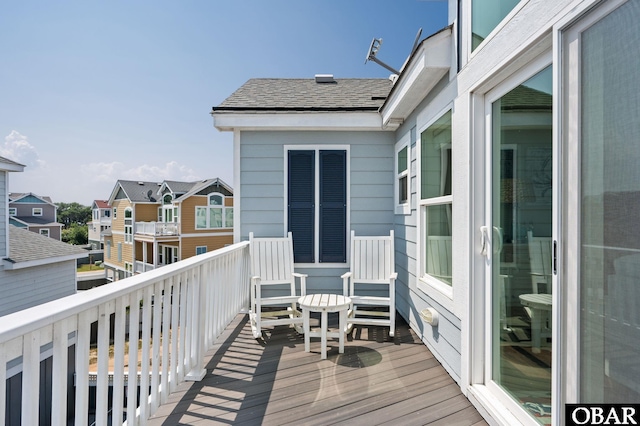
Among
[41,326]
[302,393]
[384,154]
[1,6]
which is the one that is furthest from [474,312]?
[1,6]

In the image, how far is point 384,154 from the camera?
13.9 ft

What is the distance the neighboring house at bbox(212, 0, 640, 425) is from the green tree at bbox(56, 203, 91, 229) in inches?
1113

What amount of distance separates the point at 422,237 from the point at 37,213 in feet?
88.3

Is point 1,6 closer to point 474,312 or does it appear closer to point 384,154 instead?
point 384,154

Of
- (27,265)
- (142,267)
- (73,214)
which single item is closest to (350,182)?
(27,265)

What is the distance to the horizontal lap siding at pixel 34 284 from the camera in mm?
6348

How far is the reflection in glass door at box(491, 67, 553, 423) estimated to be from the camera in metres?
1.50

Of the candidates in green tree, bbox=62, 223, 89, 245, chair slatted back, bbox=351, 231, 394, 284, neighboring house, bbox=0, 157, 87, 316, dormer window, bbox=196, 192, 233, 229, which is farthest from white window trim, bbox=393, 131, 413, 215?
green tree, bbox=62, 223, 89, 245

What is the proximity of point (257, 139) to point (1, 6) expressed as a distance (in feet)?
38.9

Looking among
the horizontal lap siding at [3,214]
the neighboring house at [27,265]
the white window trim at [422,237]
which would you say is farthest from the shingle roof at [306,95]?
the horizontal lap siding at [3,214]

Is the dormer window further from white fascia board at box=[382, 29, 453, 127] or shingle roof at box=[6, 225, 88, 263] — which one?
white fascia board at box=[382, 29, 453, 127]

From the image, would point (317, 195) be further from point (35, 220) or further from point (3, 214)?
point (35, 220)

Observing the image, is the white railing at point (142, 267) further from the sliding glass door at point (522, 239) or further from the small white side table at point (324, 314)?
the sliding glass door at point (522, 239)

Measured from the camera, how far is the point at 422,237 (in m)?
3.08
